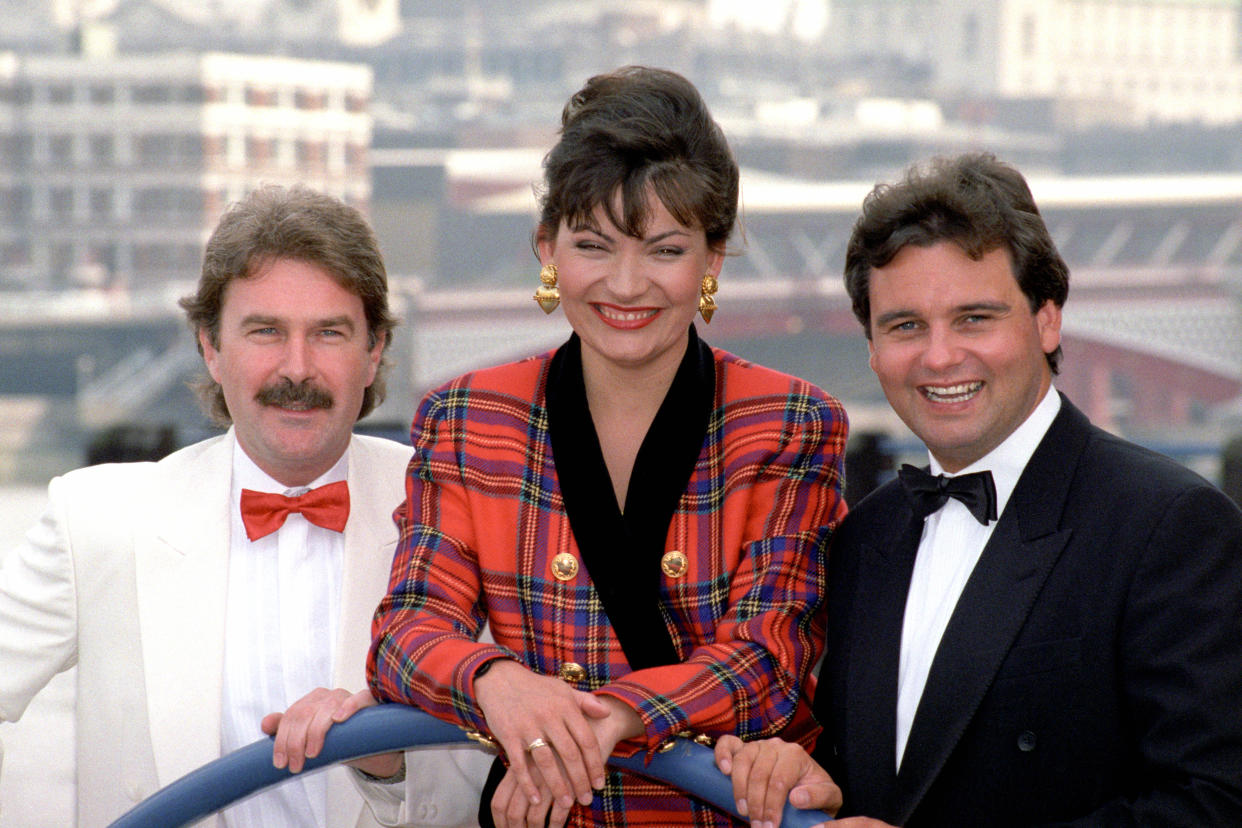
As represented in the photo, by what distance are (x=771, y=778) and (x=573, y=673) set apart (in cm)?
24

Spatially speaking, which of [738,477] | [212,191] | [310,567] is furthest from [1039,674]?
[212,191]

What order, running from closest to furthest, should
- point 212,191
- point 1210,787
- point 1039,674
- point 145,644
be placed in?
1. point 1210,787
2. point 1039,674
3. point 145,644
4. point 212,191

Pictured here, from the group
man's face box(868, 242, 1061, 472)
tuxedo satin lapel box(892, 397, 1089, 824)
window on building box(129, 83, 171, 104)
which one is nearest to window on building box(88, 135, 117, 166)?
window on building box(129, 83, 171, 104)

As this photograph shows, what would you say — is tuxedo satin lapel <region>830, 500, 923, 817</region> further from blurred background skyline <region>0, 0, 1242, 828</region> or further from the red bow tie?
blurred background skyline <region>0, 0, 1242, 828</region>

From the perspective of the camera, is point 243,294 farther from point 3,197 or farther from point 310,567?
point 3,197

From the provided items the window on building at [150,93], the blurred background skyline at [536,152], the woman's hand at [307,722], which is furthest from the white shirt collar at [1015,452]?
the window on building at [150,93]

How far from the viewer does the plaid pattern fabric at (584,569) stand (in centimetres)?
141

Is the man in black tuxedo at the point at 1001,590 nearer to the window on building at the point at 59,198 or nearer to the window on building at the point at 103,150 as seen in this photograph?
the window on building at the point at 103,150

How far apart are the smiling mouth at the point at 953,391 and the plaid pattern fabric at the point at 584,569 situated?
0.10m

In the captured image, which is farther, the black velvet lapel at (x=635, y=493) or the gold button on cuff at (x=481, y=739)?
the black velvet lapel at (x=635, y=493)

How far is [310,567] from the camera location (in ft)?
6.09

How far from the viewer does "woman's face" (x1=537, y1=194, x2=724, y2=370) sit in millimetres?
1452

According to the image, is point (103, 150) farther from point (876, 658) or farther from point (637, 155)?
point (876, 658)

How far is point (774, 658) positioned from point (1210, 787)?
391mm
